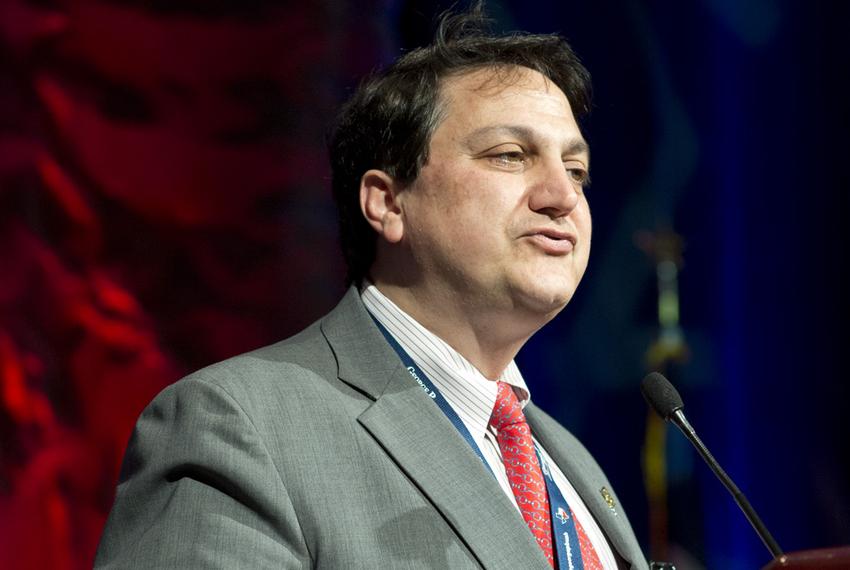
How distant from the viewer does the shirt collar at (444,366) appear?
187 cm

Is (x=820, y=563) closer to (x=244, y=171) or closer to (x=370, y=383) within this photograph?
(x=370, y=383)

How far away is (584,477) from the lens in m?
2.14

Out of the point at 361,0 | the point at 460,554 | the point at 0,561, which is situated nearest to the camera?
the point at 460,554

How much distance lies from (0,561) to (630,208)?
2354 mm

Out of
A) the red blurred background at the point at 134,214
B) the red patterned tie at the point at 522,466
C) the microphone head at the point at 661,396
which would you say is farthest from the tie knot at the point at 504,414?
the red blurred background at the point at 134,214

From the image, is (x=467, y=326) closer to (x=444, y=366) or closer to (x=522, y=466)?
(x=444, y=366)

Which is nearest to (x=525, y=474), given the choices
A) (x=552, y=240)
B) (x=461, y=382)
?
(x=461, y=382)

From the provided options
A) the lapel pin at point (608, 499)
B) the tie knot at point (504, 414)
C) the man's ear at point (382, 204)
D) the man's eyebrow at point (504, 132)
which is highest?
the man's eyebrow at point (504, 132)

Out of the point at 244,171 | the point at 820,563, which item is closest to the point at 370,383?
the point at 820,563

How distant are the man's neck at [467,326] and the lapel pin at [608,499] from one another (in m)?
0.35

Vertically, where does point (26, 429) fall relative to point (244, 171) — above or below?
below

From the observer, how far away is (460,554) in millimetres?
1562

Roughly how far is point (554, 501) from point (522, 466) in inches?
3.0

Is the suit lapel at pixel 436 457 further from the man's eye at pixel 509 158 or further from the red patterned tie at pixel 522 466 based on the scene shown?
the man's eye at pixel 509 158
